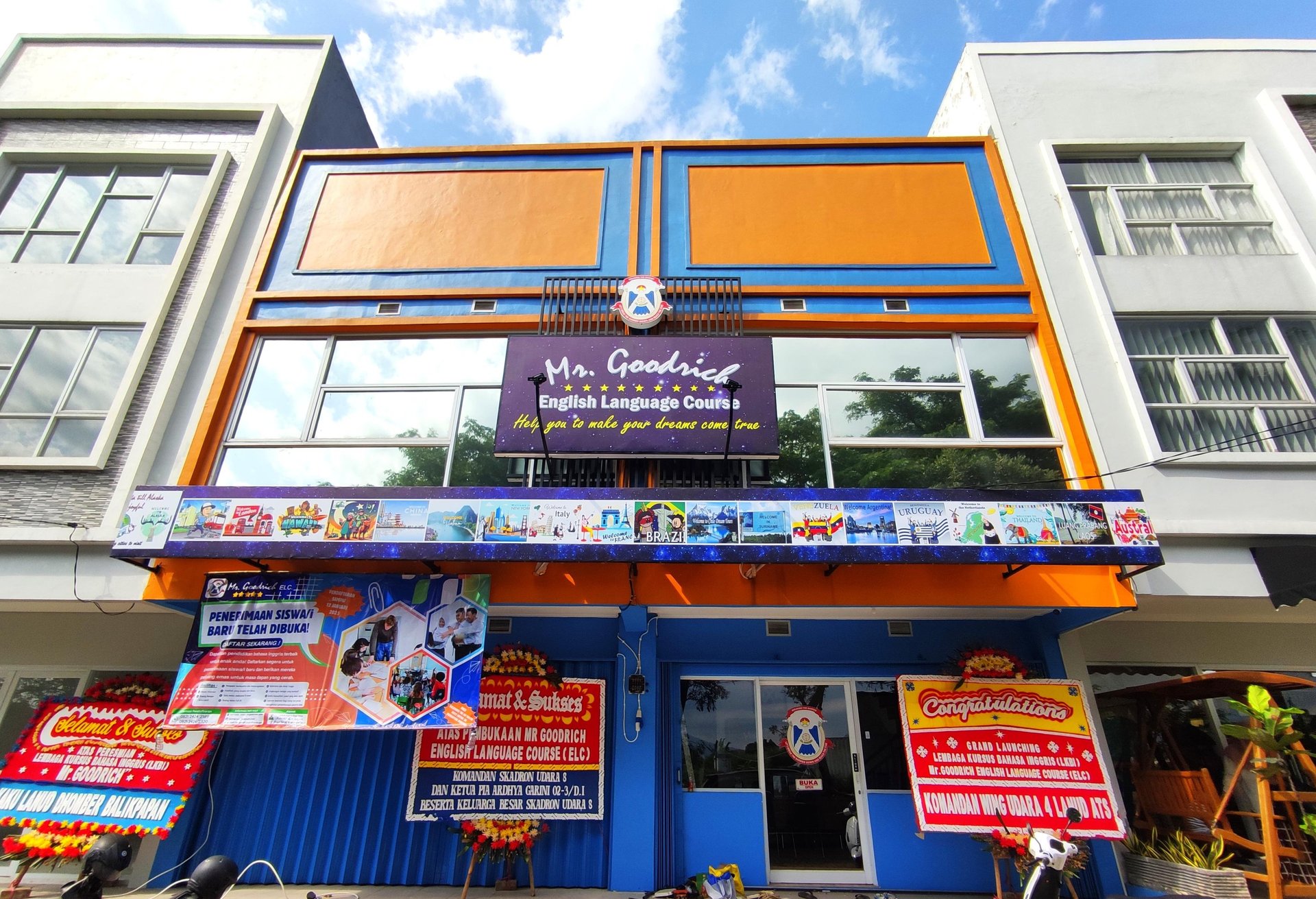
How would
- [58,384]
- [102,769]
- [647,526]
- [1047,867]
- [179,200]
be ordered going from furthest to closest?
[179,200] → [58,384] → [102,769] → [647,526] → [1047,867]

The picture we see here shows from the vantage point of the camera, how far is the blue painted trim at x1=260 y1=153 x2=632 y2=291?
30.1 feet

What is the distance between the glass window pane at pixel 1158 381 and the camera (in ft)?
26.8

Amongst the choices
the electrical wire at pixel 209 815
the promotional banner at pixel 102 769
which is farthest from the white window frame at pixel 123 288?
the electrical wire at pixel 209 815

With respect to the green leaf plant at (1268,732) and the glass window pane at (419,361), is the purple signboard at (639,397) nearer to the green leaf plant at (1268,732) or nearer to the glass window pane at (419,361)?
the glass window pane at (419,361)

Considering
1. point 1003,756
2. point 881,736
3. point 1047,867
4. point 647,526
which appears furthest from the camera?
point 881,736

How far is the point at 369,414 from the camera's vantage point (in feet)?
27.3

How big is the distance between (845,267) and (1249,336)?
5.37 m

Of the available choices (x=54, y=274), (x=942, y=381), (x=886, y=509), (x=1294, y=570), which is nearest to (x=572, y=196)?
(x=942, y=381)

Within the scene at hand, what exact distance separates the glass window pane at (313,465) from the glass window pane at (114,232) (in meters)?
4.09

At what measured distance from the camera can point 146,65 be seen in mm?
10906

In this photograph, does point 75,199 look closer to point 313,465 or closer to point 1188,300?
point 313,465

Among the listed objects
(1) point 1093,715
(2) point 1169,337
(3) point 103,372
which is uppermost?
(2) point 1169,337

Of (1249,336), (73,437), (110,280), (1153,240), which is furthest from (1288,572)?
(110,280)

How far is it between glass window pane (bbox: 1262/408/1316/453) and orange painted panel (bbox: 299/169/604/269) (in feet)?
29.1
